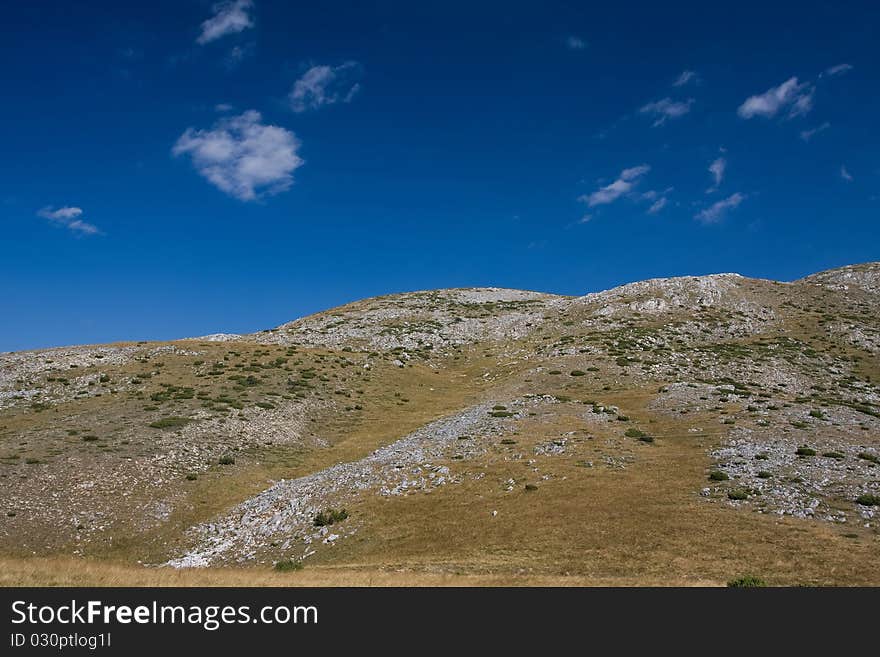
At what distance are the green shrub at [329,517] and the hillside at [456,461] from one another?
0.12 m

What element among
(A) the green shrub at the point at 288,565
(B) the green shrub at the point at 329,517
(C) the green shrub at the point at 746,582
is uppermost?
(B) the green shrub at the point at 329,517

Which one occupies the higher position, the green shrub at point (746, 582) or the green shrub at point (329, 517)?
the green shrub at point (329, 517)

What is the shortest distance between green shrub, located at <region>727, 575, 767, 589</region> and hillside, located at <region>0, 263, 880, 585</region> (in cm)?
98

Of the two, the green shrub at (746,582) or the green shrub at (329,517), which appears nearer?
the green shrub at (746,582)

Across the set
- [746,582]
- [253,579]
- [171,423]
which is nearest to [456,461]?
[253,579]

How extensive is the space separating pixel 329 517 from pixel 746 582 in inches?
828

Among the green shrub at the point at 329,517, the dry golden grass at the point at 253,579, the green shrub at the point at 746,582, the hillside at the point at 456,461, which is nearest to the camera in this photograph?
the dry golden grass at the point at 253,579

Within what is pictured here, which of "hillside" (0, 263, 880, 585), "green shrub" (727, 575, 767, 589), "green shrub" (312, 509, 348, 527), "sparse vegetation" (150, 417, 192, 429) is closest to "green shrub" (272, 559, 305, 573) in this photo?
"hillside" (0, 263, 880, 585)

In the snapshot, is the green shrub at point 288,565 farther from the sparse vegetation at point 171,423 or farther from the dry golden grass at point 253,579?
the sparse vegetation at point 171,423

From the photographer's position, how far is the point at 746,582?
18.0 metres

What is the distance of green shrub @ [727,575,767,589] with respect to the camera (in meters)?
17.7

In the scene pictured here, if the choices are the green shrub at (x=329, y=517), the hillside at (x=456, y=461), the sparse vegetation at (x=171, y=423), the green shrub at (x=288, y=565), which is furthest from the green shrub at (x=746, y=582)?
the sparse vegetation at (x=171, y=423)

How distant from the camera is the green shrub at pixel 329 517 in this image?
95.2ft

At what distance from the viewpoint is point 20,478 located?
111ft
